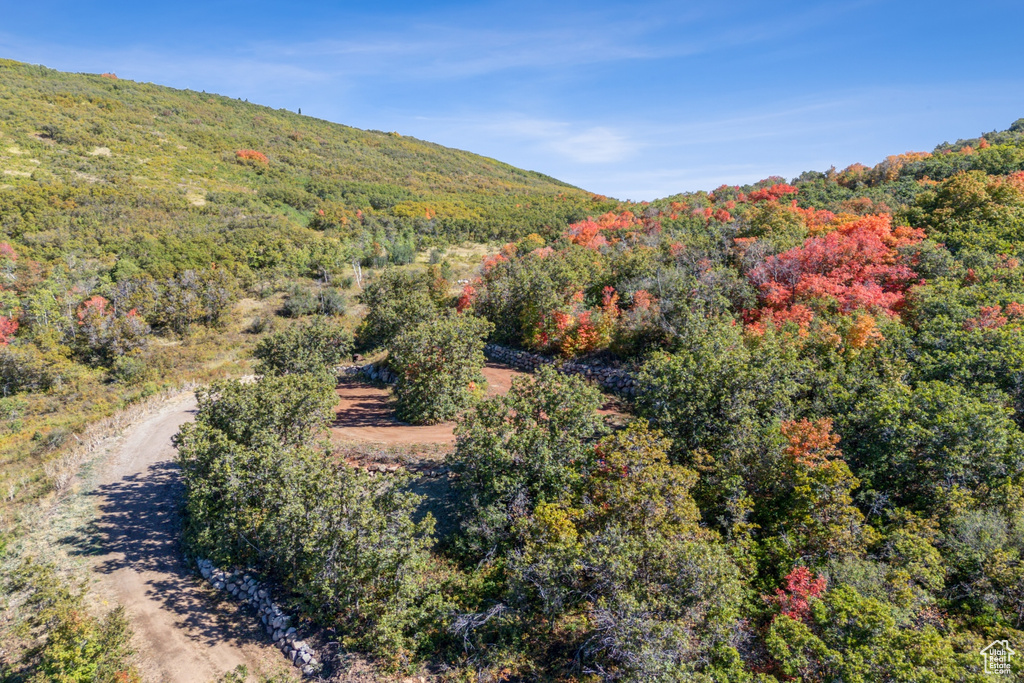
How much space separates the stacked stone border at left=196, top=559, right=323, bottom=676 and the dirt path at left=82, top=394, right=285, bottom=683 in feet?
1.10

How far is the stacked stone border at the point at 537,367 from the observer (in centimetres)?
3444

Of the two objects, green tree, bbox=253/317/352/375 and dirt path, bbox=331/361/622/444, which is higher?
green tree, bbox=253/317/352/375

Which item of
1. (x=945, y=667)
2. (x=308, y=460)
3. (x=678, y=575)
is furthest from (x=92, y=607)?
(x=945, y=667)

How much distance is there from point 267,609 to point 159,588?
4.51 m

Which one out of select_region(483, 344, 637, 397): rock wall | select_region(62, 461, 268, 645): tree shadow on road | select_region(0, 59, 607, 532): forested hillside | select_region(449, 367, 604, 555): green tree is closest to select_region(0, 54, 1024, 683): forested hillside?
select_region(449, 367, 604, 555): green tree

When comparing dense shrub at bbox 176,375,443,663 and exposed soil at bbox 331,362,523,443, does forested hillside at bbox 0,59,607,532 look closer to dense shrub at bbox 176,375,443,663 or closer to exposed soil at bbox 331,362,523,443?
dense shrub at bbox 176,375,443,663

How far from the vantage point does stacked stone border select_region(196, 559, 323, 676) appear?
14739 mm

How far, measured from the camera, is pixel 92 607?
658 inches

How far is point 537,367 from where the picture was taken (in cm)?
3234

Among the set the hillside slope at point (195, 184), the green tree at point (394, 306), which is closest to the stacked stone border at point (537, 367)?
the green tree at point (394, 306)

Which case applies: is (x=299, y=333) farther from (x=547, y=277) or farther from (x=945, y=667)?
(x=945, y=667)

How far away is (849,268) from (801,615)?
30143 mm

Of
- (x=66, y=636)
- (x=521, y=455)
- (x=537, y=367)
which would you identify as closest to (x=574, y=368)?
(x=537, y=367)

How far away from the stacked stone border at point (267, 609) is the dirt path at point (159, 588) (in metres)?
0.34
